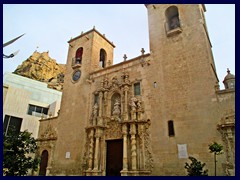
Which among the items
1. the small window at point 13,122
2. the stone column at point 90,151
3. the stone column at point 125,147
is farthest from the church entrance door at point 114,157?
the small window at point 13,122

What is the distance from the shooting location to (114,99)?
14398 millimetres

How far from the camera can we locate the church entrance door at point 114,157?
12.1m

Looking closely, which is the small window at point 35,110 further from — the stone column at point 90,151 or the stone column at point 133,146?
the stone column at point 133,146

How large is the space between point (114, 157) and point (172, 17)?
11.3 meters

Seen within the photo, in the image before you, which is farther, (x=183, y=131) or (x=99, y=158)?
(x=99, y=158)

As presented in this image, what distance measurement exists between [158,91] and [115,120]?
3486mm

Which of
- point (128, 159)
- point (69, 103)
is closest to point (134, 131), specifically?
point (128, 159)

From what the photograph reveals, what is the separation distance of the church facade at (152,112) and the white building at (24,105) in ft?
15.5

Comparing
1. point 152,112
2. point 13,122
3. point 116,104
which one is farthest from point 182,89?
point 13,122

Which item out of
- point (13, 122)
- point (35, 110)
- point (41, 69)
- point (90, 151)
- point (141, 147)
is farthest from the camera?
point (41, 69)

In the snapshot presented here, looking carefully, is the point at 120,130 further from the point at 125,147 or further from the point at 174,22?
the point at 174,22

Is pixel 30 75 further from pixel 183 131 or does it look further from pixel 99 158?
pixel 183 131

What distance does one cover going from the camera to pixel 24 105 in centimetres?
2286

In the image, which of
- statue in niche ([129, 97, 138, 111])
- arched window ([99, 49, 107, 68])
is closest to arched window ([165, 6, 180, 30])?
statue in niche ([129, 97, 138, 111])
